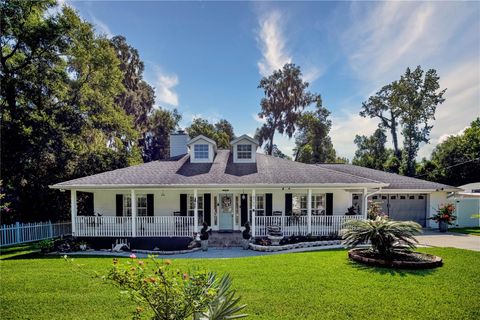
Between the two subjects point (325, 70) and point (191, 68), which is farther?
point (191, 68)

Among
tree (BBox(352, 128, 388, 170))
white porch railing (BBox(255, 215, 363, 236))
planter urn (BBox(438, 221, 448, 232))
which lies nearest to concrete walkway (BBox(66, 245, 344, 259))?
white porch railing (BBox(255, 215, 363, 236))

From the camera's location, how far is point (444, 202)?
58.4 ft

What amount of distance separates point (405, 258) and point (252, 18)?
1243 cm

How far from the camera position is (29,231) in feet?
46.9

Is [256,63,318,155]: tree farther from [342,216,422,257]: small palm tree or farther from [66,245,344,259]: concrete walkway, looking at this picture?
[342,216,422,257]: small palm tree

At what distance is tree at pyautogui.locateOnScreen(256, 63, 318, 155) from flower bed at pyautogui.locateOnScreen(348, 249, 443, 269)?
2337 centimetres

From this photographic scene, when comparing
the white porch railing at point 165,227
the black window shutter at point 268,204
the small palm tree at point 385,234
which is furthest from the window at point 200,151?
the small palm tree at point 385,234

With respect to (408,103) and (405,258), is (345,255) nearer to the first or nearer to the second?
(405,258)

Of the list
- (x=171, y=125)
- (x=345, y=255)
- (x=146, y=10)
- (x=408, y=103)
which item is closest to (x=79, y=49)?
(x=146, y=10)

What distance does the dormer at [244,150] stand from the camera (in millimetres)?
16031

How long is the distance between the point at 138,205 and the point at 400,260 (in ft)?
41.3

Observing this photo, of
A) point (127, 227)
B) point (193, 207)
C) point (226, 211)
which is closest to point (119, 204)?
point (127, 227)

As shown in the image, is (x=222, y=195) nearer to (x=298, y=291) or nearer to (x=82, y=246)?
(x=82, y=246)

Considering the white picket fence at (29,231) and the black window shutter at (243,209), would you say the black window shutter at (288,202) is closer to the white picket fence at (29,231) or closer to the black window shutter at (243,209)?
the black window shutter at (243,209)
